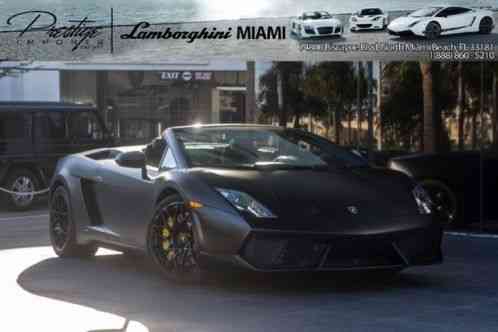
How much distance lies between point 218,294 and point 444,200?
5470 millimetres

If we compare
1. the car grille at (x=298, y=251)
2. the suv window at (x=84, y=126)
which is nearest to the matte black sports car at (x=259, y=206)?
the car grille at (x=298, y=251)

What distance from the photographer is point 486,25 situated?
13.0 meters

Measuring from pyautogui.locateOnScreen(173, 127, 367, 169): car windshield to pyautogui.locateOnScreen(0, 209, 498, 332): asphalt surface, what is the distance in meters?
0.84

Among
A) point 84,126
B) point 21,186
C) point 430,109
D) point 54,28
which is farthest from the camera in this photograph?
point 84,126

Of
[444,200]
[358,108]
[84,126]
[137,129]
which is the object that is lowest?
[137,129]

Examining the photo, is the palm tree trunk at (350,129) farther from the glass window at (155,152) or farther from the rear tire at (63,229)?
the glass window at (155,152)

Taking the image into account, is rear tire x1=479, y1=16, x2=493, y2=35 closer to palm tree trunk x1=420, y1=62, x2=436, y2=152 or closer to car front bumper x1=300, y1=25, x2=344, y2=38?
palm tree trunk x1=420, y1=62, x2=436, y2=152

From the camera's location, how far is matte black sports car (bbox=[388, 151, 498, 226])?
13.0 metres

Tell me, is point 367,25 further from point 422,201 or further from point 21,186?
point 21,186

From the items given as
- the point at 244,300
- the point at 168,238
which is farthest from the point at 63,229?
the point at 244,300

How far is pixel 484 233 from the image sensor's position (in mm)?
12844

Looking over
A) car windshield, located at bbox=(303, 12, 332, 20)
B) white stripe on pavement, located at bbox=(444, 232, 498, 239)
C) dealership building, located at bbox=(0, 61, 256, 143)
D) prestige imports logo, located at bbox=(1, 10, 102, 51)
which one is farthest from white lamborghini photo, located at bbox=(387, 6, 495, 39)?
dealership building, located at bbox=(0, 61, 256, 143)

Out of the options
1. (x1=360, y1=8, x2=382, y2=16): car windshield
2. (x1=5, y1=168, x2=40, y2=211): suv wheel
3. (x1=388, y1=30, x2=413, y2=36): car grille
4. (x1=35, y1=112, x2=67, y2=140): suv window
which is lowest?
(x1=5, y1=168, x2=40, y2=211): suv wheel

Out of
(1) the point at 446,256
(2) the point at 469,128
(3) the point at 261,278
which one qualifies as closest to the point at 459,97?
(2) the point at 469,128
